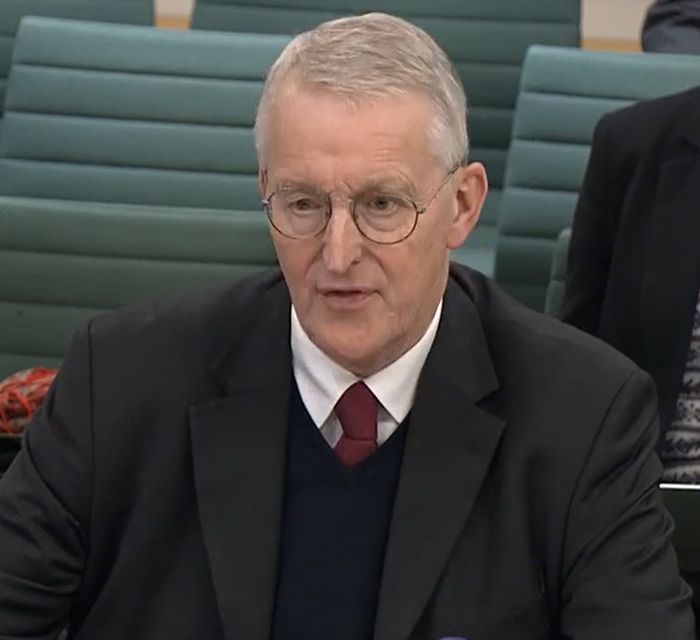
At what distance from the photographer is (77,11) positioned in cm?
338

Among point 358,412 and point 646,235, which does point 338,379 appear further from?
point 646,235

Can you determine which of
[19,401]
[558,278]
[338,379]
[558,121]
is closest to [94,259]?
[19,401]

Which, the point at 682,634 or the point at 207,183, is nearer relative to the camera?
the point at 682,634

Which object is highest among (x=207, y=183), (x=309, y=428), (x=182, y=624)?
(x=309, y=428)

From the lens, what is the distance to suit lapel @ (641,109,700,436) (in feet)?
6.44

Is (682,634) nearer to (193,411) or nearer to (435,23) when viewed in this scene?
(193,411)

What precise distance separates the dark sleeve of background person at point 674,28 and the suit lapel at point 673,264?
120 cm

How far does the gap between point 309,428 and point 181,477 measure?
0.12 m

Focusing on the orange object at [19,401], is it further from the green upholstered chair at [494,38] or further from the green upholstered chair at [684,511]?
the green upholstered chair at [494,38]

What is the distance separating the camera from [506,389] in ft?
4.21

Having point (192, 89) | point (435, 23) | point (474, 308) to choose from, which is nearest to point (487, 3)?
point (435, 23)

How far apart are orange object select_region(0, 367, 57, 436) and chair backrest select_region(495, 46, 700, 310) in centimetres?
105

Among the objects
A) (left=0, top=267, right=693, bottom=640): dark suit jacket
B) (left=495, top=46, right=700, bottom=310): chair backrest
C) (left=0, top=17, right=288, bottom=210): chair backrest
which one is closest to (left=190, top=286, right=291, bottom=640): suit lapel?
(left=0, top=267, right=693, bottom=640): dark suit jacket

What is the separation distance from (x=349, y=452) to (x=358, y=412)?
35 millimetres
